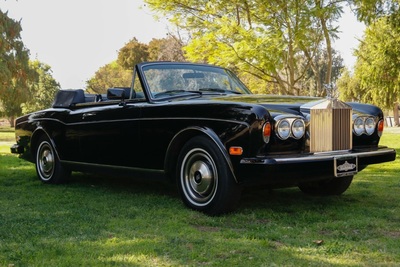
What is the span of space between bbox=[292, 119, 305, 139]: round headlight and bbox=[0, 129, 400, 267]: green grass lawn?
0.82 m

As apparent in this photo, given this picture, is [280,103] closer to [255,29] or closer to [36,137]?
[36,137]

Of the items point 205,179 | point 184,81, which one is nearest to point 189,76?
point 184,81

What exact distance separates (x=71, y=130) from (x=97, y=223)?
269 centimetres

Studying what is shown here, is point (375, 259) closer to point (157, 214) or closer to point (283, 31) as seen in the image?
point (157, 214)

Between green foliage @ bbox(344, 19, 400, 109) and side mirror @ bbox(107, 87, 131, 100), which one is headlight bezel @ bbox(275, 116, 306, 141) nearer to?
side mirror @ bbox(107, 87, 131, 100)

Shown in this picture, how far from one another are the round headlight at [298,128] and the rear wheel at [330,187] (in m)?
1.57

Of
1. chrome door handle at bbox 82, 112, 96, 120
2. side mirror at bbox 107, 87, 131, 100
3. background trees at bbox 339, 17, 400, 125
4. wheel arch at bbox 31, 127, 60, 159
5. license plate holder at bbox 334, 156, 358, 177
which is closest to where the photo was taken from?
license plate holder at bbox 334, 156, 358, 177

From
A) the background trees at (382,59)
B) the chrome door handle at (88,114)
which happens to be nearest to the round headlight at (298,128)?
the chrome door handle at (88,114)

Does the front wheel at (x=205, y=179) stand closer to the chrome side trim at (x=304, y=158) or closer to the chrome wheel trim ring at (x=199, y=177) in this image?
the chrome wheel trim ring at (x=199, y=177)

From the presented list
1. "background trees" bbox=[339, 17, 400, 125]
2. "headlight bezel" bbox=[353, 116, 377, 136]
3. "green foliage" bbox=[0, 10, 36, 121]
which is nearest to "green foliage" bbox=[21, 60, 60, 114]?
"green foliage" bbox=[0, 10, 36, 121]

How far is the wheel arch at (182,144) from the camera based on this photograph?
15.8 ft

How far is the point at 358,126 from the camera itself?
542 cm

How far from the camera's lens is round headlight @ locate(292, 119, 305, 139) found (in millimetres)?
4812

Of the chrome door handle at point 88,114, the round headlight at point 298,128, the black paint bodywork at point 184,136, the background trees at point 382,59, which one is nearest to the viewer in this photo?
the black paint bodywork at point 184,136
